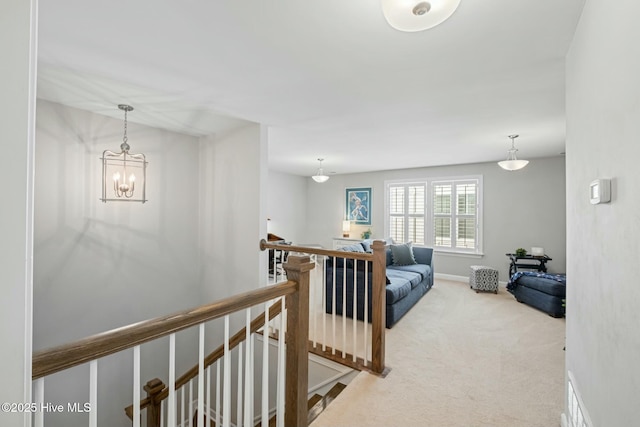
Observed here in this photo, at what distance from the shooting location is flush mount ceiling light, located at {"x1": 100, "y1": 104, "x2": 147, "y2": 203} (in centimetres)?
292

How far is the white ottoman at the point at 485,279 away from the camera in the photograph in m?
4.75

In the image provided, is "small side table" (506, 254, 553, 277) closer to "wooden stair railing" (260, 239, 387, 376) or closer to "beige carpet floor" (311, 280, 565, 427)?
"beige carpet floor" (311, 280, 565, 427)

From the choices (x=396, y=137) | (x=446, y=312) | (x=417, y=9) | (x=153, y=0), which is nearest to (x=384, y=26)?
(x=417, y=9)

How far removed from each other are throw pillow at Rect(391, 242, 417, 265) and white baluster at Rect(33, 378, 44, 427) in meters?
4.66

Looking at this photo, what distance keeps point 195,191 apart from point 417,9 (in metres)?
3.38

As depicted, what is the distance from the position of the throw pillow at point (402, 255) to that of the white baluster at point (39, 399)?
4.66 m

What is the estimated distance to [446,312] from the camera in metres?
3.87

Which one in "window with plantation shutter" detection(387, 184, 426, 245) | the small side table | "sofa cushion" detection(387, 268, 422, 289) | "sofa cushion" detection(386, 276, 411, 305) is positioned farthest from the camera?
"window with plantation shutter" detection(387, 184, 426, 245)

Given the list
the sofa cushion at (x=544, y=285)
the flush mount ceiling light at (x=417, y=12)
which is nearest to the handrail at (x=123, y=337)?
the flush mount ceiling light at (x=417, y=12)

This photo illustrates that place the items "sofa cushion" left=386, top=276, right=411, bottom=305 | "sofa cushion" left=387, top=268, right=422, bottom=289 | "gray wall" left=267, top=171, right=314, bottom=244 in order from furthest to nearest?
1. "gray wall" left=267, top=171, right=314, bottom=244
2. "sofa cushion" left=387, top=268, right=422, bottom=289
3. "sofa cushion" left=386, top=276, right=411, bottom=305

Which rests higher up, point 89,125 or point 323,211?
point 89,125

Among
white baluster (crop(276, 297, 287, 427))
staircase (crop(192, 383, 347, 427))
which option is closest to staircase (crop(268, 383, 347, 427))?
staircase (crop(192, 383, 347, 427))

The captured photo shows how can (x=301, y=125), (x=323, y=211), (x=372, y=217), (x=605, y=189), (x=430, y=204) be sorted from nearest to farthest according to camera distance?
(x=605, y=189) < (x=301, y=125) < (x=430, y=204) < (x=372, y=217) < (x=323, y=211)

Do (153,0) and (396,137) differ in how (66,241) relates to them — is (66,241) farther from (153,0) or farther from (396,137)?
(396,137)
